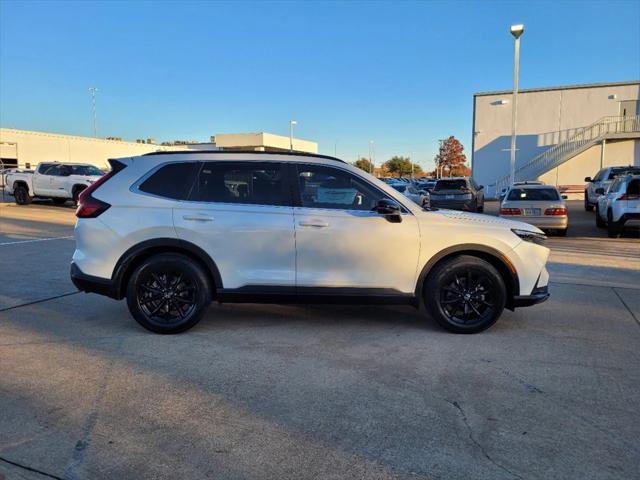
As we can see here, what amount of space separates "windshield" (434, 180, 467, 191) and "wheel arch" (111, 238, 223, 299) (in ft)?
51.0

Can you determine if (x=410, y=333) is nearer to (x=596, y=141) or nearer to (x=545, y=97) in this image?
(x=596, y=141)

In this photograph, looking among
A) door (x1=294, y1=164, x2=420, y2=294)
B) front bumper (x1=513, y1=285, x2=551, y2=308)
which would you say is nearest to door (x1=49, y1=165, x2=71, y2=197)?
door (x1=294, y1=164, x2=420, y2=294)

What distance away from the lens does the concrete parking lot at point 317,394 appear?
3.04 metres

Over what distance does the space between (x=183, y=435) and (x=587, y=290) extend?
6.41 metres

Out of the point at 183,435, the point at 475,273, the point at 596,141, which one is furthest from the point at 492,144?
the point at 183,435

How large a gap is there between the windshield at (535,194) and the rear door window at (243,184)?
10.5 meters

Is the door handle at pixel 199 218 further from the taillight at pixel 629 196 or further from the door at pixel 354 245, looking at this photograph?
the taillight at pixel 629 196

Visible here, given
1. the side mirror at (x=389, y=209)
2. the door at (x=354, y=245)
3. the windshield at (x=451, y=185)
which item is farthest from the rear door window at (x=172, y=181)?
the windshield at (x=451, y=185)

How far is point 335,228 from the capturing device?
5.19 m

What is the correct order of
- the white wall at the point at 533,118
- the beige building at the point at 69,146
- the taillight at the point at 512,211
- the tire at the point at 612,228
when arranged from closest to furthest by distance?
the tire at the point at 612,228, the taillight at the point at 512,211, the white wall at the point at 533,118, the beige building at the point at 69,146

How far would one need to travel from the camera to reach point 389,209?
16.8 feet

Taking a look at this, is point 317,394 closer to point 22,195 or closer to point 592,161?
point 22,195

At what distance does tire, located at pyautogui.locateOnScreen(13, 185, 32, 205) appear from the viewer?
75.5 ft

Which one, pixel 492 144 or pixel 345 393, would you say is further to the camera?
pixel 492 144
